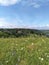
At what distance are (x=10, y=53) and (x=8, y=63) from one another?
6.58ft

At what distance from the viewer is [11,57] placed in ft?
67.8

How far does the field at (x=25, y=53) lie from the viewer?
19.3 metres

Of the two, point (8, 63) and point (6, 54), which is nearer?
point (8, 63)

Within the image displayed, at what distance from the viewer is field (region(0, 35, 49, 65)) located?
19.3 meters

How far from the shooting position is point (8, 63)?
19656mm

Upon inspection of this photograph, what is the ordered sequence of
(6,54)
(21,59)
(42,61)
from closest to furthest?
(42,61) < (21,59) < (6,54)

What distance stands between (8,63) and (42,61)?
11.6ft

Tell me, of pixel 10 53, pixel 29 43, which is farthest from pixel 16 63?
pixel 29 43

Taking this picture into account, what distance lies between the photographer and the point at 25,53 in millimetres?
21094

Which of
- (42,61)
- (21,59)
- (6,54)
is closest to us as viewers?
(42,61)

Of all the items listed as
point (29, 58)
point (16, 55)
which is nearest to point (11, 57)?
point (16, 55)

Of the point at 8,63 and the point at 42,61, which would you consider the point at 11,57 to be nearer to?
the point at 8,63

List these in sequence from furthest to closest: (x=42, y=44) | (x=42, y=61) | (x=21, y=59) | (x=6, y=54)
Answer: (x=42, y=44) < (x=6, y=54) < (x=21, y=59) < (x=42, y=61)

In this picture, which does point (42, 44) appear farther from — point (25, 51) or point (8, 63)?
point (8, 63)
